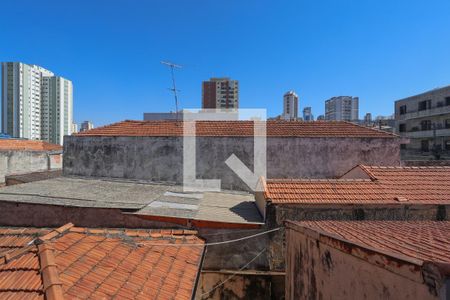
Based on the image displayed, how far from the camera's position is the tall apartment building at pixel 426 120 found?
35500 mm

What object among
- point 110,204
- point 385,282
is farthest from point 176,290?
point 110,204

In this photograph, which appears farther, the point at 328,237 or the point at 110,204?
the point at 110,204

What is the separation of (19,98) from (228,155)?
62.2m

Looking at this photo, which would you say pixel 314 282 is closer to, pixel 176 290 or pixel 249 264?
pixel 176 290

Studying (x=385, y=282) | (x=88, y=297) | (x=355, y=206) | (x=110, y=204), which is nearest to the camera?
(x=385, y=282)

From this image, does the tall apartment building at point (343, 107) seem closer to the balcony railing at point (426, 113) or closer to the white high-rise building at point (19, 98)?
the balcony railing at point (426, 113)

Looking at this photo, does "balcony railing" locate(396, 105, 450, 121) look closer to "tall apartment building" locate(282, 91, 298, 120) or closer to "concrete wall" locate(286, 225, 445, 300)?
"tall apartment building" locate(282, 91, 298, 120)

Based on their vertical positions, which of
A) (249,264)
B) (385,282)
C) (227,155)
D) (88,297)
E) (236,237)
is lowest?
(249,264)

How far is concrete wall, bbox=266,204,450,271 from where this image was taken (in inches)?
335

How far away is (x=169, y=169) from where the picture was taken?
46.5ft

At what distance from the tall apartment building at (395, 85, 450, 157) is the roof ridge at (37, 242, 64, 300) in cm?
4006

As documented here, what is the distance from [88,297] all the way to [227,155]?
34.4ft

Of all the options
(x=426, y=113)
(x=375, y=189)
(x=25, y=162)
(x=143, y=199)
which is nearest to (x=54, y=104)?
(x=25, y=162)

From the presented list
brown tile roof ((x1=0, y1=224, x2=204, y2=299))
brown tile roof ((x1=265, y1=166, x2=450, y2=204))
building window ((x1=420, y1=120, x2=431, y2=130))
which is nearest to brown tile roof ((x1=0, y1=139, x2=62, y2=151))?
brown tile roof ((x1=0, y1=224, x2=204, y2=299))
